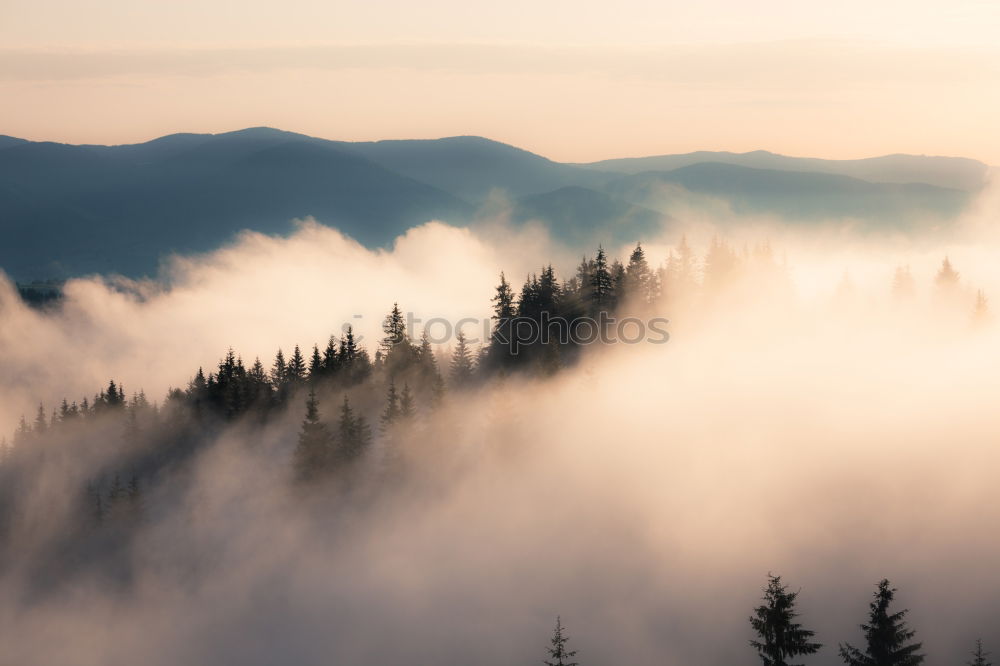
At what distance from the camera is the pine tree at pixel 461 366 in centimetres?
10575

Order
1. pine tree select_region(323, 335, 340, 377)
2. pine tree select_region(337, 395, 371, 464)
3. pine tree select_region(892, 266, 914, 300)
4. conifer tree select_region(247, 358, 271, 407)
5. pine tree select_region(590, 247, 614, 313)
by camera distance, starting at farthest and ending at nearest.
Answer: pine tree select_region(892, 266, 914, 300), pine tree select_region(590, 247, 614, 313), conifer tree select_region(247, 358, 271, 407), pine tree select_region(323, 335, 340, 377), pine tree select_region(337, 395, 371, 464)

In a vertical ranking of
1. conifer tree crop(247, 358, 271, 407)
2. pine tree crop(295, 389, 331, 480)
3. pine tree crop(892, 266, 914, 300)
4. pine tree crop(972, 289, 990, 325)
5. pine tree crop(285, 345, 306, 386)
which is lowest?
pine tree crop(295, 389, 331, 480)

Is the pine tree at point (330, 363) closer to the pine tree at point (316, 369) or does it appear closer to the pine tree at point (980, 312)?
the pine tree at point (316, 369)

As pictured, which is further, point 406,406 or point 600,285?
point 600,285

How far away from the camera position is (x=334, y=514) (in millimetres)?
89062

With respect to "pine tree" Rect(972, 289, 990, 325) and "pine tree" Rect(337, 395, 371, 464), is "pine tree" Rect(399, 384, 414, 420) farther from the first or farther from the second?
"pine tree" Rect(972, 289, 990, 325)

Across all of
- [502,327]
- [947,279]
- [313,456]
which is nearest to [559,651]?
[313,456]

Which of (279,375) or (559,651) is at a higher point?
(279,375)

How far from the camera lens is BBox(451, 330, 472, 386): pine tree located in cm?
10575

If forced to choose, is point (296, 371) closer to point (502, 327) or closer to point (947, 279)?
point (502, 327)

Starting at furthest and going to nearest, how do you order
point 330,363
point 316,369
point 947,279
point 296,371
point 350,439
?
1. point 947,279
2. point 296,371
3. point 316,369
4. point 330,363
5. point 350,439

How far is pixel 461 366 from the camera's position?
10650 cm

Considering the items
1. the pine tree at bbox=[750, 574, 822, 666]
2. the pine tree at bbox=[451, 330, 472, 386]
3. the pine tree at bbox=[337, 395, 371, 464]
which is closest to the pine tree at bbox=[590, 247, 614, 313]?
the pine tree at bbox=[451, 330, 472, 386]

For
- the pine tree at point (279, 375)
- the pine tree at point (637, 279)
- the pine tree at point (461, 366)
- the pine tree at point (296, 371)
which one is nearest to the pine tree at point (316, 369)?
the pine tree at point (296, 371)
